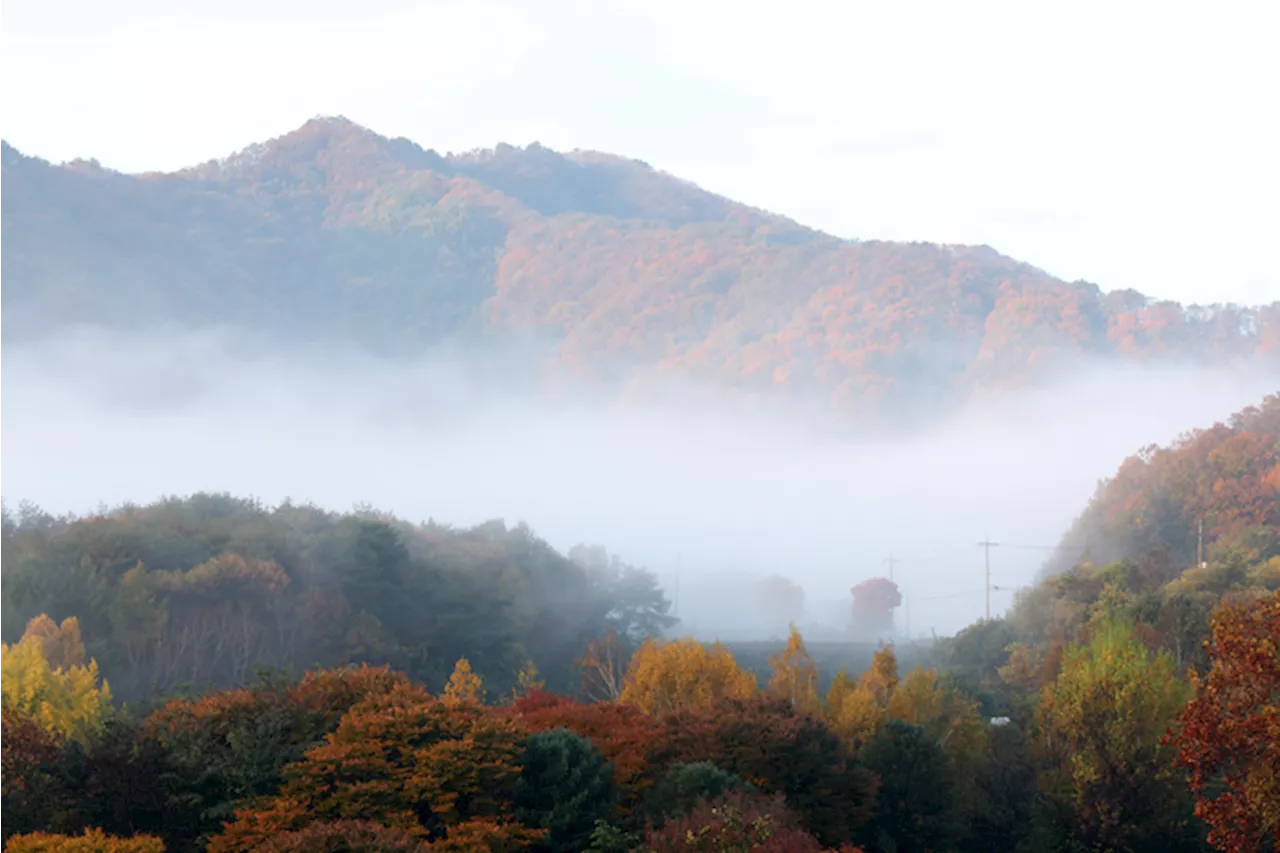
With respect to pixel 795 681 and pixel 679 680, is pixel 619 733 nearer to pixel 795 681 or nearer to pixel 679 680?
pixel 679 680

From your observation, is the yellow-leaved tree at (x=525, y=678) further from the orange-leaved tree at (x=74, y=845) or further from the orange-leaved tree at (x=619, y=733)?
the orange-leaved tree at (x=74, y=845)

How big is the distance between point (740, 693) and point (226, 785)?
23.4 m

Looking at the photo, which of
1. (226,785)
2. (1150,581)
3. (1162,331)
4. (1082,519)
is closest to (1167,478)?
(1082,519)

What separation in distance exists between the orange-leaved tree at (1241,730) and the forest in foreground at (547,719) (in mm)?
63

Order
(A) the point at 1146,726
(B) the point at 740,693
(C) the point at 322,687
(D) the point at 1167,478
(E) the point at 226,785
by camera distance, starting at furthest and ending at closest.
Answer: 1. (D) the point at 1167,478
2. (B) the point at 740,693
3. (A) the point at 1146,726
4. (C) the point at 322,687
5. (E) the point at 226,785

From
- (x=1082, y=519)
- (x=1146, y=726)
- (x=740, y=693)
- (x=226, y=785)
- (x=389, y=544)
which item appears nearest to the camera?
(x=226, y=785)

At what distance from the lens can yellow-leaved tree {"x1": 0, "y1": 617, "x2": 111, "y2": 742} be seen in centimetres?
4378

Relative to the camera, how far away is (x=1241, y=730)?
2591 cm

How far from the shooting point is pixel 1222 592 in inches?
2510

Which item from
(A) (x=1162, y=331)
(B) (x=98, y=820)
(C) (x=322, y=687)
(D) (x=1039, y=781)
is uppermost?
(A) (x=1162, y=331)

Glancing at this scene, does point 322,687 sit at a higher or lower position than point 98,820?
higher

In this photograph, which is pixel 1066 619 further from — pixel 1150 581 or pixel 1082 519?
pixel 1082 519

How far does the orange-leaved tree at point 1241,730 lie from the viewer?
25.8 metres

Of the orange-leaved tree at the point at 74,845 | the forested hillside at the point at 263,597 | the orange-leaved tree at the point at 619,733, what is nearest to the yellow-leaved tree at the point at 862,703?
the orange-leaved tree at the point at 619,733
